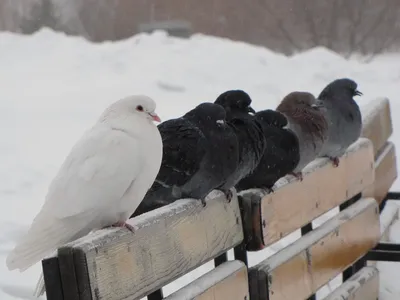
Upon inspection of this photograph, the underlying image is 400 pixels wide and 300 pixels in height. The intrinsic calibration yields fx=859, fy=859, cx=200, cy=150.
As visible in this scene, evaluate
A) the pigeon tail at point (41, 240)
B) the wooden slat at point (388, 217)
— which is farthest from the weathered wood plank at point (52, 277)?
the wooden slat at point (388, 217)

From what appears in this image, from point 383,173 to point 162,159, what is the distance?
2.63m

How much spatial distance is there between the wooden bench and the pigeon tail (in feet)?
0.56

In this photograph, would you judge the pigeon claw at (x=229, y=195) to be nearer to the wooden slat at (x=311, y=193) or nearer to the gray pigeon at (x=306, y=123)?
the wooden slat at (x=311, y=193)

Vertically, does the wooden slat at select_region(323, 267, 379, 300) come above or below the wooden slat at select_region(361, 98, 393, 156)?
below

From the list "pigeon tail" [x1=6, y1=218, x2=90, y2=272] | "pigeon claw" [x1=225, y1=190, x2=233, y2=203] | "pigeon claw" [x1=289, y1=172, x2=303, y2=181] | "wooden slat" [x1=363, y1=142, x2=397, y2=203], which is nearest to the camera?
"pigeon tail" [x1=6, y1=218, x2=90, y2=272]

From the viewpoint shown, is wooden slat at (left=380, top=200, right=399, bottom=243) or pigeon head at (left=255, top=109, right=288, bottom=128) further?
wooden slat at (left=380, top=200, right=399, bottom=243)

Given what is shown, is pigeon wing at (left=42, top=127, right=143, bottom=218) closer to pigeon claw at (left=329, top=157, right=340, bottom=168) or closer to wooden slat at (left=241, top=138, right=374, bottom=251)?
wooden slat at (left=241, top=138, right=374, bottom=251)

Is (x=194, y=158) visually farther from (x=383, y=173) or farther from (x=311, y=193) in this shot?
(x=383, y=173)

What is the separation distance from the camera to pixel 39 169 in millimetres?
5449

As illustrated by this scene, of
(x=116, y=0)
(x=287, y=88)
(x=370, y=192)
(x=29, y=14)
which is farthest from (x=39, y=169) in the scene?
(x=29, y=14)

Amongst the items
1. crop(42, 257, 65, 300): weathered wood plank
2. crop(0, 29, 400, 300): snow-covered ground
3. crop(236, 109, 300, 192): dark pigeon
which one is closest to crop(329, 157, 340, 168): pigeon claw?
crop(236, 109, 300, 192): dark pigeon

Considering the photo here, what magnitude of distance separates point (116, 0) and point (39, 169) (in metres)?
11.6

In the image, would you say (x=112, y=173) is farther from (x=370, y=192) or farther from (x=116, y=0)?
(x=116, y=0)

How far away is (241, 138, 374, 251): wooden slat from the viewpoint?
306cm
